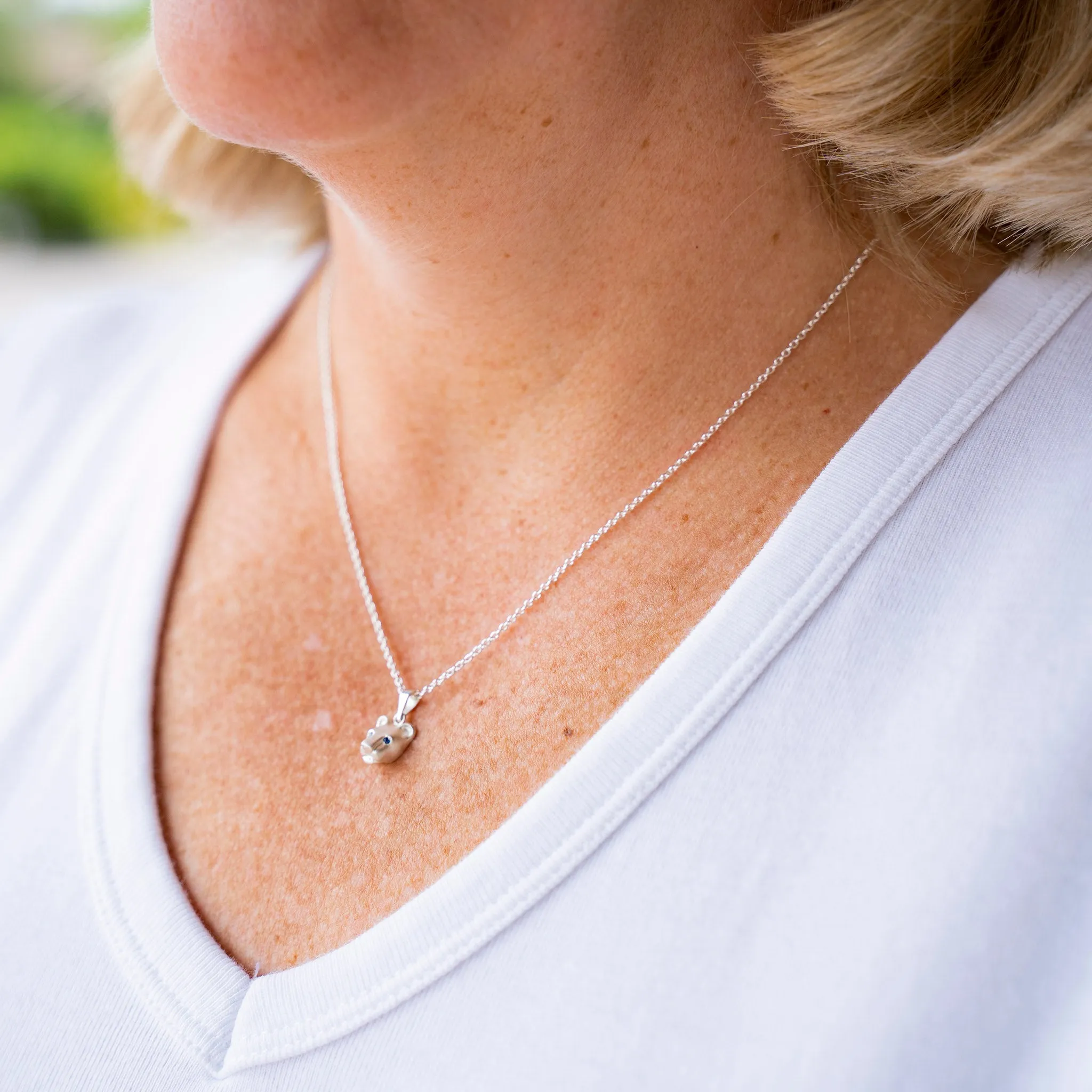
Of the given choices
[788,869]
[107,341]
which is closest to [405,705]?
[788,869]

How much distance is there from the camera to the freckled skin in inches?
32.7

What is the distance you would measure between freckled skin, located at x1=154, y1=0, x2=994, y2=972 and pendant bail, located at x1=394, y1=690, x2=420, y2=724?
0.02 m

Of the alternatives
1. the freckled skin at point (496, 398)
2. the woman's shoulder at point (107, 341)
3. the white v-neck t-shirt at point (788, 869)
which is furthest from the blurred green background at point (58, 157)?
the white v-neck t-shirt at point (788, 869)

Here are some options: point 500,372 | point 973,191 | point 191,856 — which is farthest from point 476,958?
point 973,191

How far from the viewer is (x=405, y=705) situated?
0.94m

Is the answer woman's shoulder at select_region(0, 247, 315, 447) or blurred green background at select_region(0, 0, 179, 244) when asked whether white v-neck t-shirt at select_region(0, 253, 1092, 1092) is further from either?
blurred green background at select_region(0, 0, 179, 244)

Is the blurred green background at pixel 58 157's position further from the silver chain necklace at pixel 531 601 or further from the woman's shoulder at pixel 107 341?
the silver chain necklace at pixel 531 601

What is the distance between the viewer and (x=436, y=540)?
3.41ft

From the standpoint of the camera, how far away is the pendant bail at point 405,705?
36.7 inches

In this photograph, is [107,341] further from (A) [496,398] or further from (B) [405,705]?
(B) [405,705]

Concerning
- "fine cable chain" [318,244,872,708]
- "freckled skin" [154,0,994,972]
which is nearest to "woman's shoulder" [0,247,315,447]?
"freckled skin" [154,0,994,972]

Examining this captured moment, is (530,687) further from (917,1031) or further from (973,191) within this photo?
(973,191)

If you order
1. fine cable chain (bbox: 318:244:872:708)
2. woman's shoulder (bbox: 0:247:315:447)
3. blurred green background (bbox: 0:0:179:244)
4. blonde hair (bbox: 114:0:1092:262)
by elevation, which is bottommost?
blurred green background (bbox: 0:0:179:244)

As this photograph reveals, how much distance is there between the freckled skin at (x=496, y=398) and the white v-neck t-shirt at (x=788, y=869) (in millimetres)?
56
